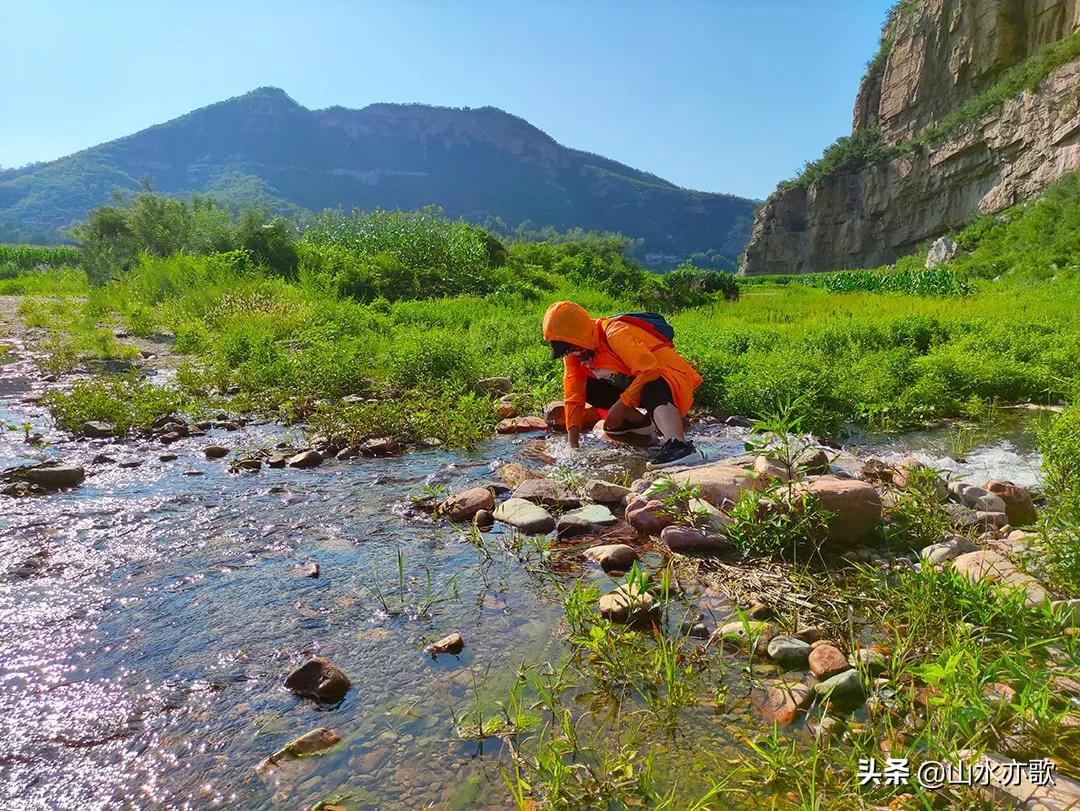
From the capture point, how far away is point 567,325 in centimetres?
580

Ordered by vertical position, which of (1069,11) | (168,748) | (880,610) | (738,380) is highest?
(1069,11)

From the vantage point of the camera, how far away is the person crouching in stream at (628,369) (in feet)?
19.0

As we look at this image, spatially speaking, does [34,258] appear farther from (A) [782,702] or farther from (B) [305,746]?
(A) [782,702]

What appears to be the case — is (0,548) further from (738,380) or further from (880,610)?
(738,380)

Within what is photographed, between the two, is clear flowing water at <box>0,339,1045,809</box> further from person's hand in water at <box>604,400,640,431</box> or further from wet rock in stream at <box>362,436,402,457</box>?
person's hand in water at <box>604,400,640,431</box>

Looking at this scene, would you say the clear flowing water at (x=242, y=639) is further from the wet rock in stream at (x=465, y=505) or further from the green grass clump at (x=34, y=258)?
the green grass clump at (x=34, y=258)

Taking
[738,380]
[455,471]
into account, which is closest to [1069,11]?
[738,380]

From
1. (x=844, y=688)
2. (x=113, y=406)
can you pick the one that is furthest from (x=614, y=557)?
(x=113, y=406)

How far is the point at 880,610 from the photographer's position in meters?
3.09

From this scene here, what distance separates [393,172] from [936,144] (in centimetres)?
15414

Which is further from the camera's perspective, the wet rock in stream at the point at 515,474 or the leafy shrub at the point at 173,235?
the leafy shrub at the point at 173,235

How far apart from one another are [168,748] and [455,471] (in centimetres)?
347

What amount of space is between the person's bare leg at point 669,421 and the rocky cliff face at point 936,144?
1517 inches

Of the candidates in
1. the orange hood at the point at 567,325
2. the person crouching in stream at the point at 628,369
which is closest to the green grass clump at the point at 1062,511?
the person crouching in stream at the point at 628,369
